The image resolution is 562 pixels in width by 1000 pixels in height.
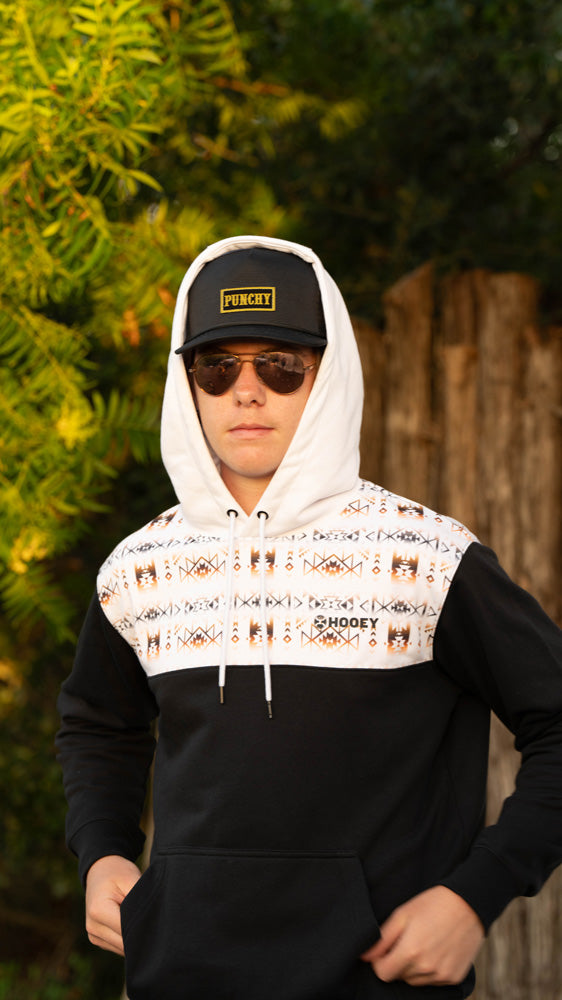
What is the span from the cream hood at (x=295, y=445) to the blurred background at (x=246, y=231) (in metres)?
0.94

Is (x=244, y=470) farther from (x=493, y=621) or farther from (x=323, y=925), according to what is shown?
(x=323, y=925)

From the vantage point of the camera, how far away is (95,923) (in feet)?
6.93

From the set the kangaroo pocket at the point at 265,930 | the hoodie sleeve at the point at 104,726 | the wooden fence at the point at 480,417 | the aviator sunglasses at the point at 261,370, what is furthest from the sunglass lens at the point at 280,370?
the wooden fence at the point at 480,417

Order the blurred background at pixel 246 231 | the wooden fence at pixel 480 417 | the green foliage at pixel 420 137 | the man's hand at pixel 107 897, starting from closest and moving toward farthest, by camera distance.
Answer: the man's hand at pixel 107 897
the blurred background at pixel 246 231
the wooden fence at pixel 480 417
the green foliage at pixel 420 137

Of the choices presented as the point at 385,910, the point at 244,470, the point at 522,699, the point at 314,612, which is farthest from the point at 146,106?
the point at 385,910

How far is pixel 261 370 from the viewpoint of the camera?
2.10 metres

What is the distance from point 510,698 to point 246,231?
10.8ft

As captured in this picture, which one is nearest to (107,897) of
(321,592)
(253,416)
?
(321,592)

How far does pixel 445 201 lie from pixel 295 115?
32.6 inches

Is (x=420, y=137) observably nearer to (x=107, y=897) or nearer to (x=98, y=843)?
(x=98, y=843)

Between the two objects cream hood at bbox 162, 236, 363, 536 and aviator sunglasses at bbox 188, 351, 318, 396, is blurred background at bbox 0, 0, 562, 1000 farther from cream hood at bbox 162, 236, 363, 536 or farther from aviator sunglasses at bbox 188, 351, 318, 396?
aviator sunglasses at bbox 188, 351, 318, 396

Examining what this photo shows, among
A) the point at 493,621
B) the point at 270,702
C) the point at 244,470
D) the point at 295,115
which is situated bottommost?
the point at 270,702

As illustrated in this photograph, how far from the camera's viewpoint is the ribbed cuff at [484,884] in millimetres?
1836

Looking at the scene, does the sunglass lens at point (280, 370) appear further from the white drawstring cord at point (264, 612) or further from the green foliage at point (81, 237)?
the green foliage at point (81, 237)
